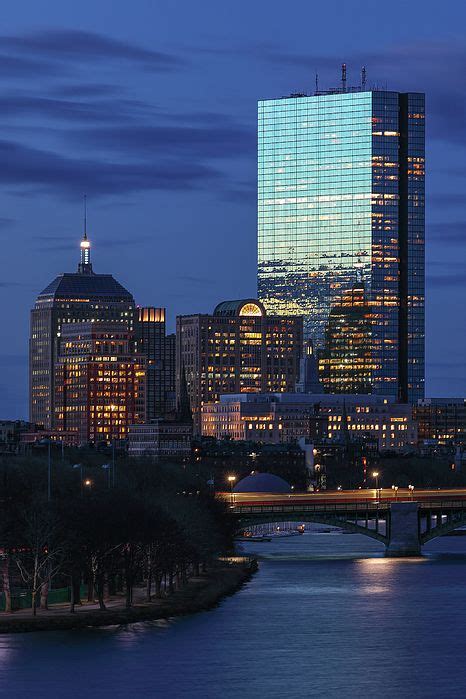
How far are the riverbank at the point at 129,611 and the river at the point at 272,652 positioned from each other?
1067mm

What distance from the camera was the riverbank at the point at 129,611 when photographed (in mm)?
124250

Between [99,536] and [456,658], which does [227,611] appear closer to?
[99,536]

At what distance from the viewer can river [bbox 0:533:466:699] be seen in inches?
4299

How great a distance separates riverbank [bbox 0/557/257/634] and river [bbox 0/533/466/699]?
1.07 metres

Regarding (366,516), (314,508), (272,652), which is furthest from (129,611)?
(314,508)

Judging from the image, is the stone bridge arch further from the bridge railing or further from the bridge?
the bridge railing

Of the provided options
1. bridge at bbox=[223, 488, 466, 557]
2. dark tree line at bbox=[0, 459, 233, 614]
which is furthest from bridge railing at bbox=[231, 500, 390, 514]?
dark tree line at bbox=[0, 459, 233, 614]

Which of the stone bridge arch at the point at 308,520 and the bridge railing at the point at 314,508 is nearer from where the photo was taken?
the stone bridge arch at the point at 308,520

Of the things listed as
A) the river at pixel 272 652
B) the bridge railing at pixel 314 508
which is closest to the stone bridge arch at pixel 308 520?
the bridge railing at pixel 314 508

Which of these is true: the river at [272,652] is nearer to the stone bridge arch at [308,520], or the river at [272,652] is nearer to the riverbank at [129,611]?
the riverbank at [129,611]

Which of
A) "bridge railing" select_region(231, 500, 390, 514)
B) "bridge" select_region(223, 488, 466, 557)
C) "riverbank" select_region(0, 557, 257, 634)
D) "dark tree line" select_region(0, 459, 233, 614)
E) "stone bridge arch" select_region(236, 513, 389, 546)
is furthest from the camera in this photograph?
"bridge railing" select_region(231, 500, 390, 514)

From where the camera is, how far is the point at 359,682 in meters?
Answer: 110

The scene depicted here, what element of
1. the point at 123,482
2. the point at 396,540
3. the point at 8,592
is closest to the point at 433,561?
the point at 396,540

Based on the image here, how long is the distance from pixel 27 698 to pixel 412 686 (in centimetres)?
1891
